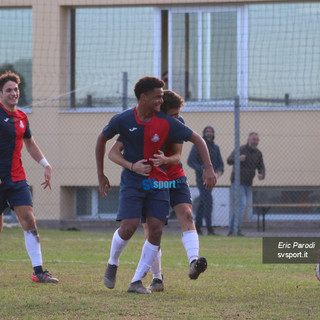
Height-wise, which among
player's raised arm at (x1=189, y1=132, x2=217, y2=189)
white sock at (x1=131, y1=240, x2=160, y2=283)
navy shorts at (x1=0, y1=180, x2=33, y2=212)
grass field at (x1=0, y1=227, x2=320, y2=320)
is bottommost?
grass field at (x1=0, y1=227, x2=320, y2=320)

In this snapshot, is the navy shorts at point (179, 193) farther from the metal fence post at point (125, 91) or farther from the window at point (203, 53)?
the window at point (203, 53)

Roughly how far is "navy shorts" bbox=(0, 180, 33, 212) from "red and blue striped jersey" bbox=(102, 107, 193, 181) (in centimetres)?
136

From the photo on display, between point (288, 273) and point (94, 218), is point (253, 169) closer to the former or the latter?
point (94, 218)

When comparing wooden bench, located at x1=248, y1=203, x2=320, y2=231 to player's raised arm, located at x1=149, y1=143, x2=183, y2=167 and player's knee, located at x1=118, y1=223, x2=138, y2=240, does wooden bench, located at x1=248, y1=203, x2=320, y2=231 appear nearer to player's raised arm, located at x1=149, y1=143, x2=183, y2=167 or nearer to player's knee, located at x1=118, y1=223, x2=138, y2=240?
player's raised arm, located at x1=149, y1=143, x2=183, y2=167

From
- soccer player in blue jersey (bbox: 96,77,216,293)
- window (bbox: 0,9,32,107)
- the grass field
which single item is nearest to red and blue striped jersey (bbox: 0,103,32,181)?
the grass field

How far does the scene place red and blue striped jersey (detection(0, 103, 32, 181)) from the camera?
7926mm

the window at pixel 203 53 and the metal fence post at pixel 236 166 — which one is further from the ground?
the window at pixel 203 53

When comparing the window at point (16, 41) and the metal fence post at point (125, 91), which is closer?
the metal fence post at point (125, 91)

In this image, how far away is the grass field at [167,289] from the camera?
5.98 metres

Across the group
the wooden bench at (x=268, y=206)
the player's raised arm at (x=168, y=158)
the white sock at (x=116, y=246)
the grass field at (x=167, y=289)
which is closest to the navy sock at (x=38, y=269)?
the grass field at (x=167, y=289)

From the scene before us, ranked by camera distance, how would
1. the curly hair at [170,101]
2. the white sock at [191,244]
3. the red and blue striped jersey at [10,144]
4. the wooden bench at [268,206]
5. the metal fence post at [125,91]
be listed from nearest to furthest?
the white sock at [191,244] → the curly hair at [170,101] → the red and blue striped jersey at [10,144] → the metal fence post at [125,91] → the wooden bench at [268,206]

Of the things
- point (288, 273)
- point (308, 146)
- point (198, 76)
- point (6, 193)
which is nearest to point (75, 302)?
point (6, 193)

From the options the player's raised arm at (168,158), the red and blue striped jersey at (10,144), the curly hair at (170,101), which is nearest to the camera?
the player's raised arm at (168,158)

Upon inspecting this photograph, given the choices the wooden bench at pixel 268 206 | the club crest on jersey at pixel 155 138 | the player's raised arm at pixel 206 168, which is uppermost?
the club crest on jersey at pixel 155 138
